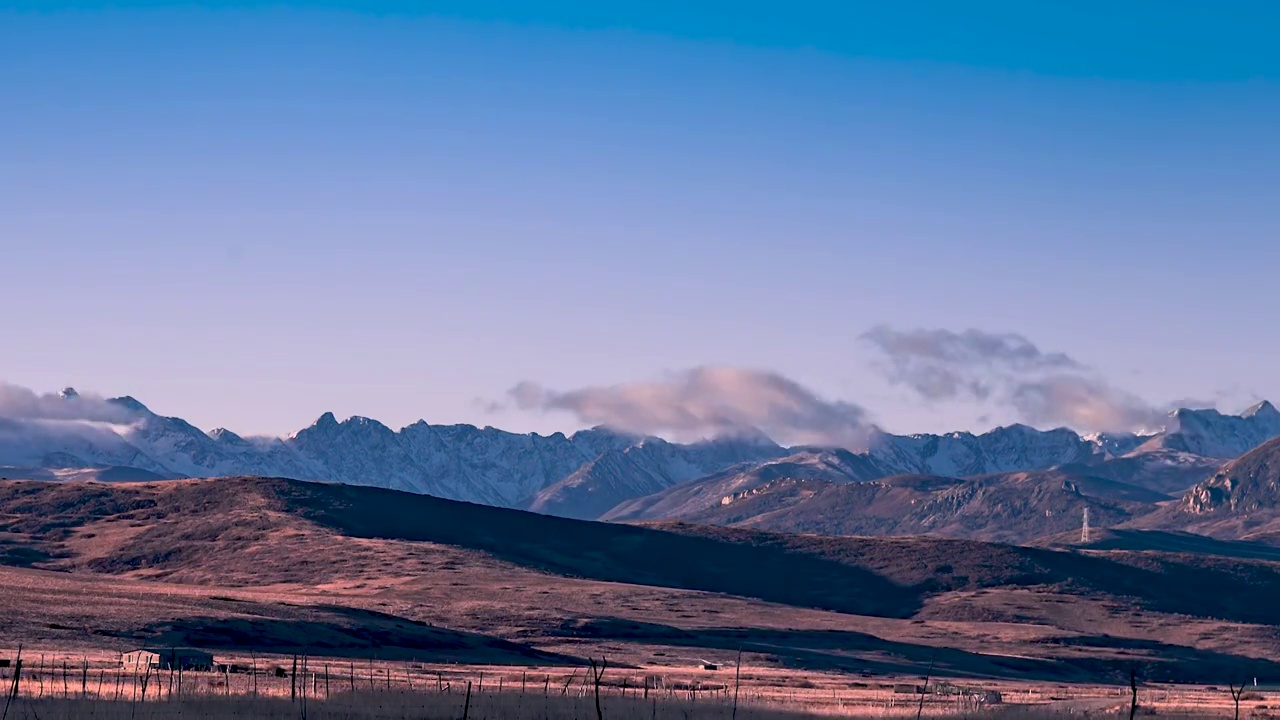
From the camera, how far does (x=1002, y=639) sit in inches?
7662

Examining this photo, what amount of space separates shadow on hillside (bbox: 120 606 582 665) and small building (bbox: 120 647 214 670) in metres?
28.2

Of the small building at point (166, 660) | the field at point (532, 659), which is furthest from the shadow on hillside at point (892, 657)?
the small building at point (166, 660)

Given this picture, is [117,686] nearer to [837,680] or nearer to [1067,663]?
[837,680]

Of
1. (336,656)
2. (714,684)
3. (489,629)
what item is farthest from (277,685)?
(489,629)

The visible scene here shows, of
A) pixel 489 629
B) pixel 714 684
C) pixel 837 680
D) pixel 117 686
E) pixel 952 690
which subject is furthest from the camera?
pixel 489 629

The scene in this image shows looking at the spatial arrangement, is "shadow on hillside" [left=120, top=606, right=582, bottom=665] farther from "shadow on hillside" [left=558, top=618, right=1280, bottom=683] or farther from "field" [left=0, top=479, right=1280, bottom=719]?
"shadow on hillside" [left=558, top=618, right=1280, bottom=683]

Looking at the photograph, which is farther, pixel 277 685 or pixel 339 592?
pixel 339 592

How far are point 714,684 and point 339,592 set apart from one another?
351 feet

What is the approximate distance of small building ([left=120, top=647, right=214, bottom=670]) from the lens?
82.5 meters

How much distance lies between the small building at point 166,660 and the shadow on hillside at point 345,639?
28164 millimetres

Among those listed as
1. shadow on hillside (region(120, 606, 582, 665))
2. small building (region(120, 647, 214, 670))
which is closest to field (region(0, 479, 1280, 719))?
shadow on hillside (region(120, 606, 582, 665))

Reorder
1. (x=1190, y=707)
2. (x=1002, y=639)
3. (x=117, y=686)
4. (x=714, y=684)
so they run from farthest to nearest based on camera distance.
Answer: (x=1002, y=639) < (x=714, y=684) < (x=1190, y=707) < (x=117, y=686)

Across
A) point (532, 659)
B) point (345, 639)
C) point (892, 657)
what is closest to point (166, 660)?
point (345, 639)

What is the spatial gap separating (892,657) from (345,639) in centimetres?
5790
